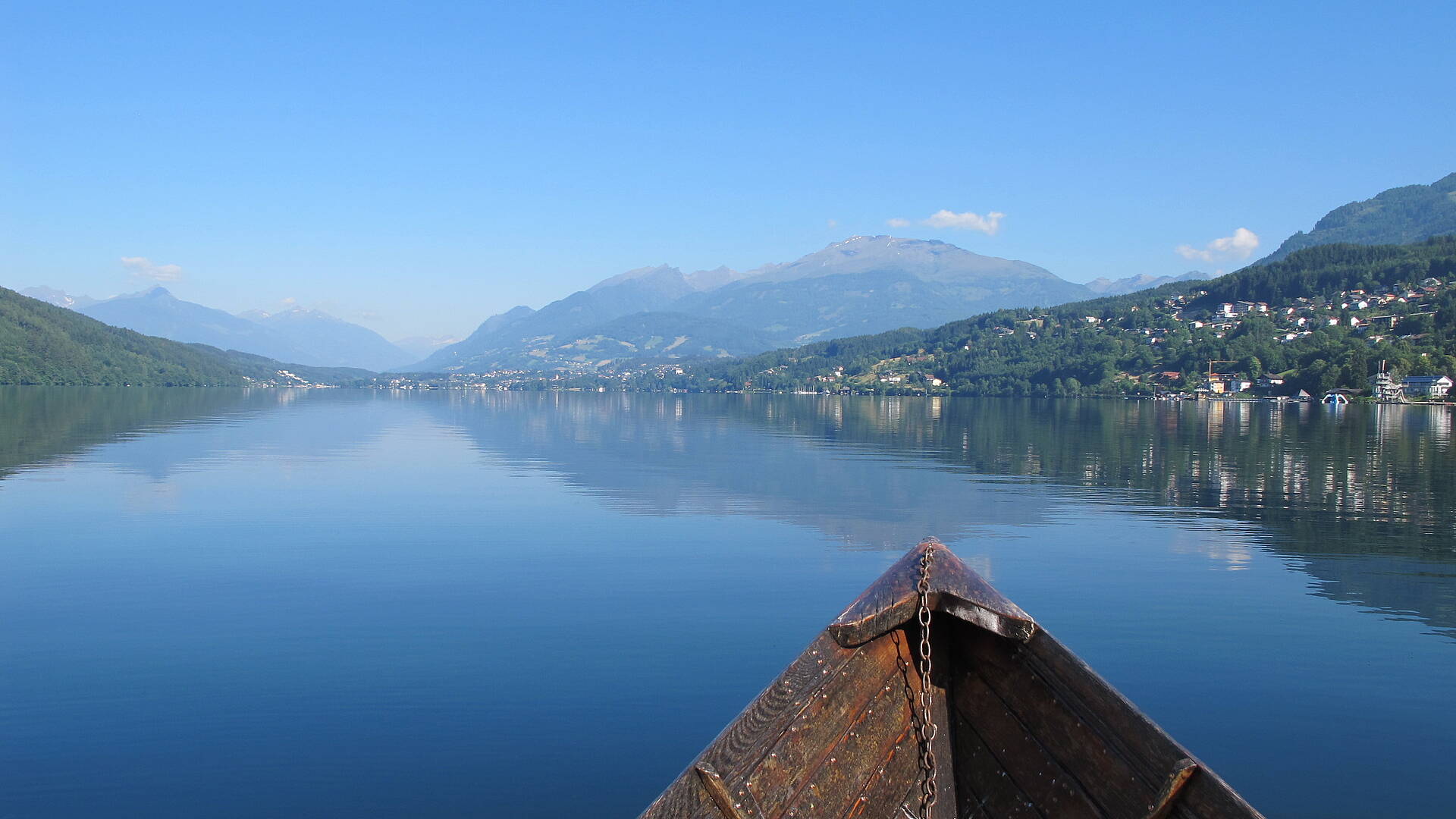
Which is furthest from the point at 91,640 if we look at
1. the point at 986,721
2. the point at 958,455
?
the point at 958,455

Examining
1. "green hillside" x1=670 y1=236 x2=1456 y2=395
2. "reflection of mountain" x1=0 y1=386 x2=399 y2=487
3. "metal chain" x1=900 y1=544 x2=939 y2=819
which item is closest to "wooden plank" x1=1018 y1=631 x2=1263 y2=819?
"metal chain" x1=900 y1=544 x2=939 y2=819

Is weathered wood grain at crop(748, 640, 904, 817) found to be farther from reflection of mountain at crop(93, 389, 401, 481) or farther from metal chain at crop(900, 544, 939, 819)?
reflection of mountain at crop(93, 389, 401, 481)

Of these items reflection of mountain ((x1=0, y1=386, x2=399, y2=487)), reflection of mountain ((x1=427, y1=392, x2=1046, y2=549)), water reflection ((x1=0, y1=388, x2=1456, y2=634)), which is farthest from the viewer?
reflection of mountain ((x1=0, y1=386, x2=399, y2=487))

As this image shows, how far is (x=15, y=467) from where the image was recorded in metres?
38.0

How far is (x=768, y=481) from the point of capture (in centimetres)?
3947

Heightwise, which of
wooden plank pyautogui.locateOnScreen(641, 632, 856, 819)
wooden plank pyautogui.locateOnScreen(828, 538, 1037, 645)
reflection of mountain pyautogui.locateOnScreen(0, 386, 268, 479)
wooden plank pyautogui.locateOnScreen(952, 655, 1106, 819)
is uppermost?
wooden plank pyautogui.locateOnScreen(828, 538, 1037, 645)

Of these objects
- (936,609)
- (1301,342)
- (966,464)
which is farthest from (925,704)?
(1301,342)

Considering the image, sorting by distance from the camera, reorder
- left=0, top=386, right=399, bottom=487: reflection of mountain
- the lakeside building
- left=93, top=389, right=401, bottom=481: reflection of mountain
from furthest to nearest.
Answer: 1. the lakeside building
2. left=0, top=386, right=399, bottom=487: reflection of mountain
3. left=93, top=389, right=401, bottom=481: reflection of mountain

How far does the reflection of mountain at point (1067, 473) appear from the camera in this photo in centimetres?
2450

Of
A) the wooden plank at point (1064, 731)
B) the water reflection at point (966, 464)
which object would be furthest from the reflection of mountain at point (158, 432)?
the wooden plank at point (1064, 731)

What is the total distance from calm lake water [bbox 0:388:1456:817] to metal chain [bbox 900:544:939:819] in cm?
469

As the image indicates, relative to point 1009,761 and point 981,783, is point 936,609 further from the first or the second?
point 981,783

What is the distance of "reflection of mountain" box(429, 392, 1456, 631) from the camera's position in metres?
24.5

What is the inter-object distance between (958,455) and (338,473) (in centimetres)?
2992
